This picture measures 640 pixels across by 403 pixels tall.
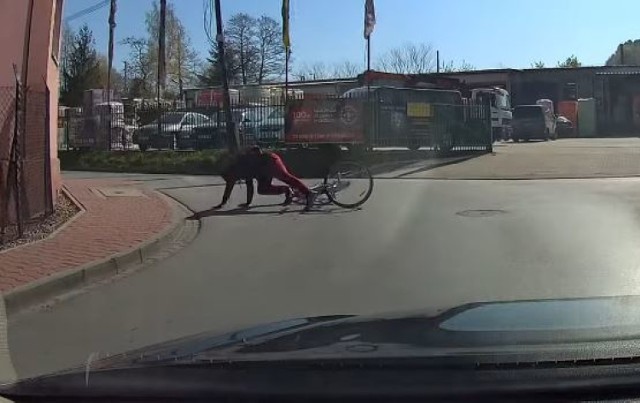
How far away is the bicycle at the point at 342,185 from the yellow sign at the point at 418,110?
1132 centimetres

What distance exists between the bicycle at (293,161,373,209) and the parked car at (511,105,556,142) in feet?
92.9

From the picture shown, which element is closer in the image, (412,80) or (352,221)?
(352,221)

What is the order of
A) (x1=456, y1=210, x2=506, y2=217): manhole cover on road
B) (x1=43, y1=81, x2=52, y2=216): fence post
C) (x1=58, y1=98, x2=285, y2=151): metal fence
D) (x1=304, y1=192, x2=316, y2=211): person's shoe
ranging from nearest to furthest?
1. (x1=43, y1=81, x2=52, y2=216): fence post
2. (x1=456, y1=210, x2=506, y2=217): manhole cover on road
3. (x1=304, y1=192, x2=316, y2=211): person's shoe
4. (x1=58, y1=98, x2=285, y2=151): metal fence

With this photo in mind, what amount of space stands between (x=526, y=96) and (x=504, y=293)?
52.8 m

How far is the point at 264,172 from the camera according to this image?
13.4m

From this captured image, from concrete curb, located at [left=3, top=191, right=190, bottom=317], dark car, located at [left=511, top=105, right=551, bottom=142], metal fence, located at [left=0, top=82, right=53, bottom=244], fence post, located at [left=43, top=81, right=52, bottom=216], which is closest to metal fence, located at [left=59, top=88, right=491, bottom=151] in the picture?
fence post, located at [left=43, top=81, right=52, bottom=216]

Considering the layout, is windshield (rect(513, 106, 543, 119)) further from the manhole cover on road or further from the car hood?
the car hood

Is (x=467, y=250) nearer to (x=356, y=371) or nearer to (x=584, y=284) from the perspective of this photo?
(x=584, y=284)


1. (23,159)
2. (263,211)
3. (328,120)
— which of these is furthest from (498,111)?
(23,159)

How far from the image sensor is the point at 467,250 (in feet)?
31.2

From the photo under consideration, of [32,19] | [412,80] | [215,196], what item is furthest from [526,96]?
[32,19]

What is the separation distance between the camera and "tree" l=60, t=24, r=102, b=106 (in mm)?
59875

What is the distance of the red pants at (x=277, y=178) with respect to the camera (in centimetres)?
1334

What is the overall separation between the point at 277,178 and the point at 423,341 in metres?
10.4
